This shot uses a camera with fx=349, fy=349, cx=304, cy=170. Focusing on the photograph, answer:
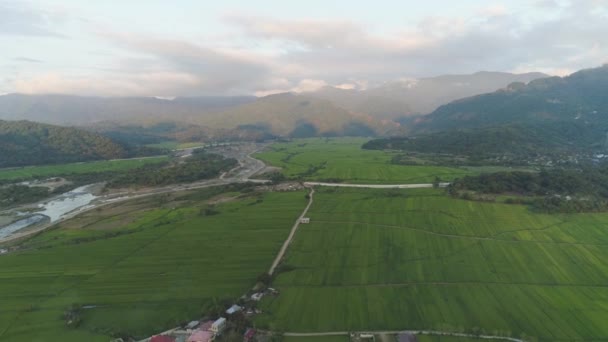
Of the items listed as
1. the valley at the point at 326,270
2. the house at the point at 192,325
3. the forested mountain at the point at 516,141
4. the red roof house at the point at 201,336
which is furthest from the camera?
the forested mountain at the point at 516,141

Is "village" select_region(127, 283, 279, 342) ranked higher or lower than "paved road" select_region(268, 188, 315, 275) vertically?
lower

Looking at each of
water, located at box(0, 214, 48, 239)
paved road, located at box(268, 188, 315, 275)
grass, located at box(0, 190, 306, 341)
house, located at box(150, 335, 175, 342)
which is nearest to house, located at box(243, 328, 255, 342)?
grass, located at box(0, 190, 306, 341)

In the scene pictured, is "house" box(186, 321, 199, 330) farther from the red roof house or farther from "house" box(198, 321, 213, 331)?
the red roof house

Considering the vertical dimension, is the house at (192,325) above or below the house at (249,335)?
above

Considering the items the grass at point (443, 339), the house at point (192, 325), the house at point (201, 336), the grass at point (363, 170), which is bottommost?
the grass at point (443, 339)

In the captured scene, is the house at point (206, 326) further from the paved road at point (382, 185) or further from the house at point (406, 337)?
the paved road at point (382, 185)

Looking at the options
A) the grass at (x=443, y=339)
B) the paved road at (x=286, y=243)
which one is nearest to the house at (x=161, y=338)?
the paved road at (x=286, y=243)

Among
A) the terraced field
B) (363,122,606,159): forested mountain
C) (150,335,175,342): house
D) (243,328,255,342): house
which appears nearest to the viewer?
(150,335,175,342): house

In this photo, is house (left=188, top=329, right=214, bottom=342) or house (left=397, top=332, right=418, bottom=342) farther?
house (left=397, top=332, right=418, bottom=342)

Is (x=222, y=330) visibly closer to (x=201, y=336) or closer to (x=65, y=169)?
(x=201, y=336)
